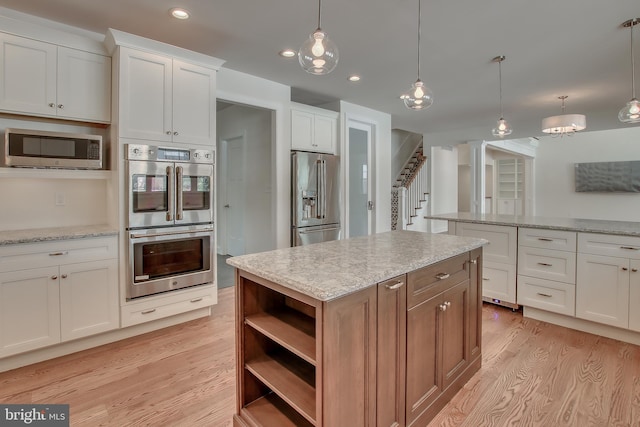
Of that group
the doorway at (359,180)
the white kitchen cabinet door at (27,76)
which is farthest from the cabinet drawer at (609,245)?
the white kitchen cabinet door at (27,76)

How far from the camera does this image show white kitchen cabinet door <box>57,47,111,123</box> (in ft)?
8.43

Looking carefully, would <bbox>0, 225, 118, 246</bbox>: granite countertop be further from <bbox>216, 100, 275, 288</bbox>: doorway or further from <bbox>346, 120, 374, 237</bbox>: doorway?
<bbox>346, 120, 374, 237</bbox>: doorway

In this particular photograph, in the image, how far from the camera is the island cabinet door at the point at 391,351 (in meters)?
1.44

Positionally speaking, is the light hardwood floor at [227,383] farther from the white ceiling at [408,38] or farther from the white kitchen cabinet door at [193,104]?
the white ceiling at [408,38]

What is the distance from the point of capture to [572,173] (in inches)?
349

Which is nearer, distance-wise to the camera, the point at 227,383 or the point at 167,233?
the point at 227,383

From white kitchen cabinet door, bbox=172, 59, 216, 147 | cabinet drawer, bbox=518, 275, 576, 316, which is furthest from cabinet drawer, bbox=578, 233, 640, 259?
white kitchen cabinet door, bbox=172, 59, 216, 147

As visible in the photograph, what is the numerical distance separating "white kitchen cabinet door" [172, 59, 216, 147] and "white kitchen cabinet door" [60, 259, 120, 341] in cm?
124

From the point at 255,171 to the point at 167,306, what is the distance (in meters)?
2.50

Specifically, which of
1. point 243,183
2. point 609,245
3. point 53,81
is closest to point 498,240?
point 609,245

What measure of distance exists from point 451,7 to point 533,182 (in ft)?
28.7

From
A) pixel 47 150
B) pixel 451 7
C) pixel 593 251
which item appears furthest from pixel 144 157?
pixel 593 251

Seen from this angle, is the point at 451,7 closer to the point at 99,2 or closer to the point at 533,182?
the point at 99,2

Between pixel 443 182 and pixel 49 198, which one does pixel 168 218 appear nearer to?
pixel 49 198
